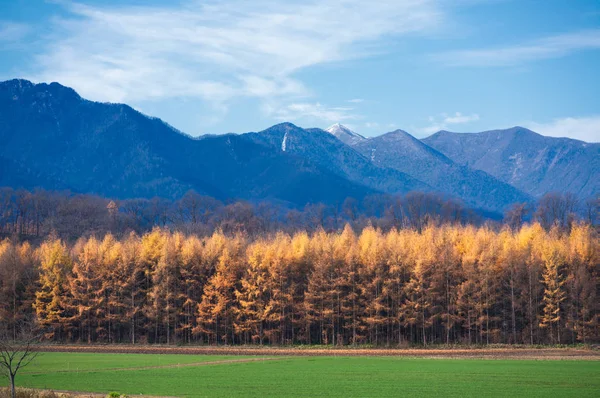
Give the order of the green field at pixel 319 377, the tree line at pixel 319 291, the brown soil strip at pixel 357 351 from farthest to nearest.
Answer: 1. the tree line at pixel 319 291
2. the brown soil strip at pixel 357 351
3. the green field at pixel 319 377

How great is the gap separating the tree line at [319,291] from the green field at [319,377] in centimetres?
1951

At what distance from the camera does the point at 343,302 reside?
8469cm

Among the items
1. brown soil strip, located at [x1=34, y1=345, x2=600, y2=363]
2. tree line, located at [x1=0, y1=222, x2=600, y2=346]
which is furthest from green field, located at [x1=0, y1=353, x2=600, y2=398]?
tree line, located at [x1=0, y1=222, x2=600, y2=346]

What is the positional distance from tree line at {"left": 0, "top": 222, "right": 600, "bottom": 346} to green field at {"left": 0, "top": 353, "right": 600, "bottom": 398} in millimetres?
19505

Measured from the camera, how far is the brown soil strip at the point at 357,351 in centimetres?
6588

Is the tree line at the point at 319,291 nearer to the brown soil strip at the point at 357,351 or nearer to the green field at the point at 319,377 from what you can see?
the brown soil strip at the point at 357,351

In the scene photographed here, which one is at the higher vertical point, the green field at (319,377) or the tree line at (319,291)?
the tree line at (319,291)

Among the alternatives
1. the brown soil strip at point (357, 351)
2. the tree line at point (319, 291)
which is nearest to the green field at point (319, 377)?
the brown soil strip at point (357, 351)

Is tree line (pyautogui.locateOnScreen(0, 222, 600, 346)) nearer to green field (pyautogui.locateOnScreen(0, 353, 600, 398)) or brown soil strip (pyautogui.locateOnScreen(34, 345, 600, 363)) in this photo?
brown soil strip (pyautogui.locateOnScreen(34, 345, 600, 363))

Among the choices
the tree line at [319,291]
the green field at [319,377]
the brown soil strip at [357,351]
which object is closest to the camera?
the green field at [319,377]

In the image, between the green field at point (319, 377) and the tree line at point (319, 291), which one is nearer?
the green field at point (319, 377)

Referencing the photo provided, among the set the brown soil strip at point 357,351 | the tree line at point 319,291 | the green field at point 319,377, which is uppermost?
the tree line at point 319,291

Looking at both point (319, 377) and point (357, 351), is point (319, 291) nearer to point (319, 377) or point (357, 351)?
point (357, 351)

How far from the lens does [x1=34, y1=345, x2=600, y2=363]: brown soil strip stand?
6588 cm
